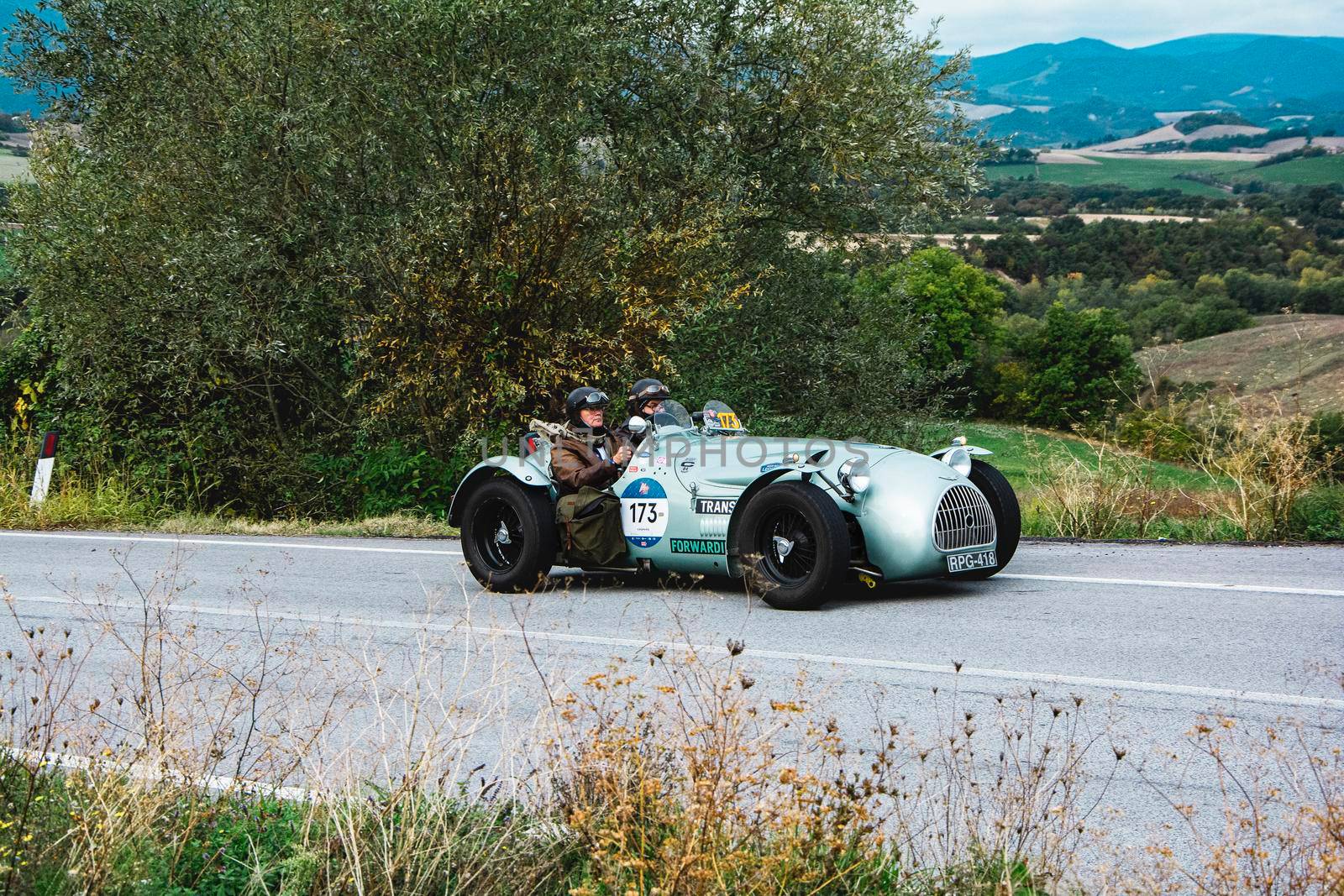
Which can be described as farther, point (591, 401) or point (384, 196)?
point (384, 196)

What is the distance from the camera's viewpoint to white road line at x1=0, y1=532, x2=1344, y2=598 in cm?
889

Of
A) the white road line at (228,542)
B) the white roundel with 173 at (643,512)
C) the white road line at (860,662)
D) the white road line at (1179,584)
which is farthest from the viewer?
the white road line at (228,542)

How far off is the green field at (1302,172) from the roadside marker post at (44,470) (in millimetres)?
125964

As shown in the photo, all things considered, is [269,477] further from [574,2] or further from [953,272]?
[953,272]

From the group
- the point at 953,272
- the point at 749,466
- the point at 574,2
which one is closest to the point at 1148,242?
the point at 953,272

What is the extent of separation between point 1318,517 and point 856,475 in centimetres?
574

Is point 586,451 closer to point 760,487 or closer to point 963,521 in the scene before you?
point 760,487

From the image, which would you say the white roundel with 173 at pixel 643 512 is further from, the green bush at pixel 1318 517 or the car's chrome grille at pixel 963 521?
the green bush at pixel 1318 517

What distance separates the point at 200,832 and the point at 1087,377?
3127 inches

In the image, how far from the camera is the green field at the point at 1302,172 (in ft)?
412

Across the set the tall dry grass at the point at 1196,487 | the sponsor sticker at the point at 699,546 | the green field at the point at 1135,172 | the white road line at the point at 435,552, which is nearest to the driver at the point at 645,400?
the sponsor sticker at the point at 699,546

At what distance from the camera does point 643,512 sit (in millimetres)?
9453

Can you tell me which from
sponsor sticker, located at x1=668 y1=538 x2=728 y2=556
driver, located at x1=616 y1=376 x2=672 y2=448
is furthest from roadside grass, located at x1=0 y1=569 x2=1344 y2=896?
driver, located at x1=616 y1=376 x2=672 y2=448

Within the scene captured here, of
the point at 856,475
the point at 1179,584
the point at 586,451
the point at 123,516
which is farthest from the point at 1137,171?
the point at 856,475
